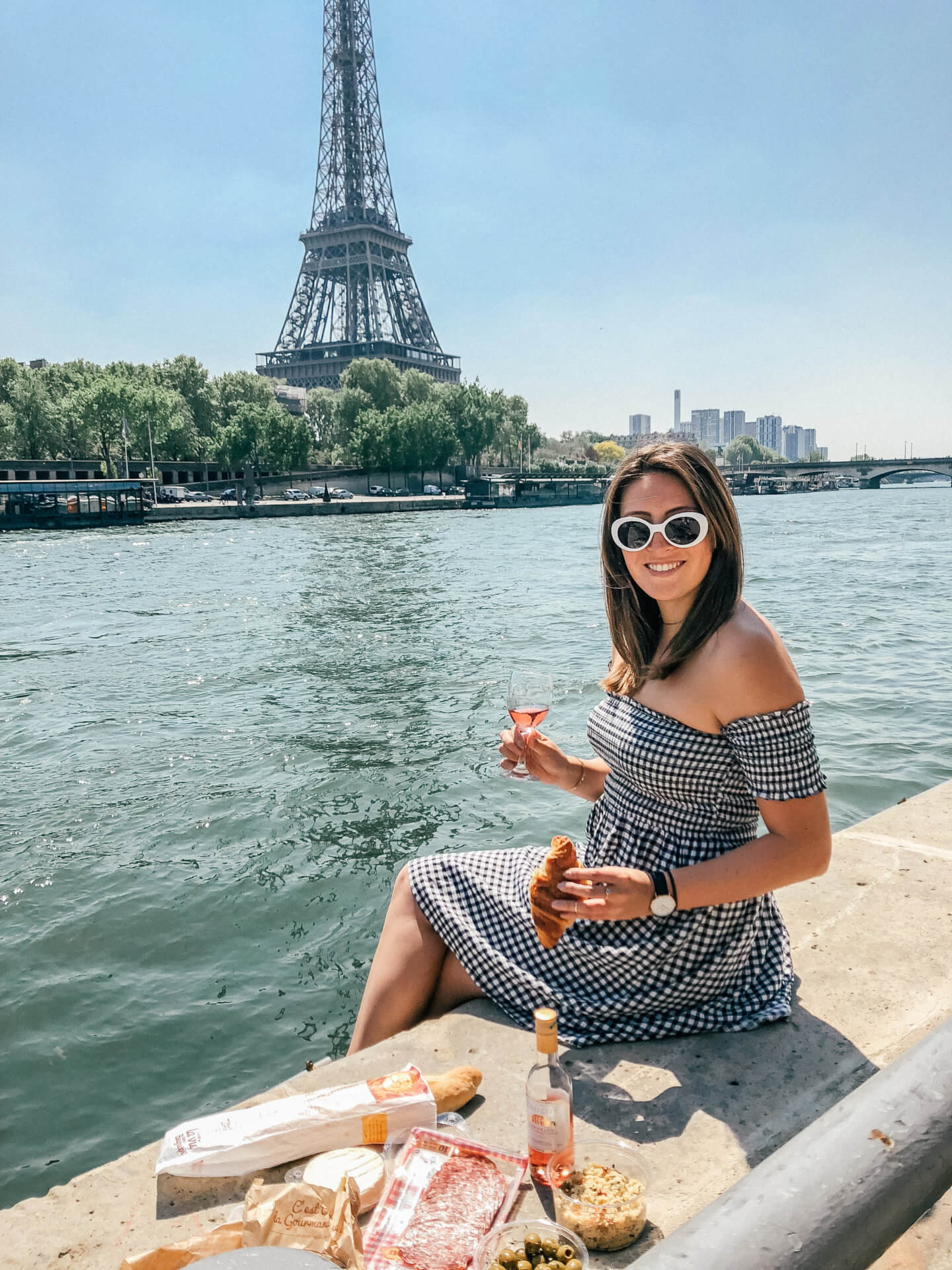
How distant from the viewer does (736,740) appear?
215 cm

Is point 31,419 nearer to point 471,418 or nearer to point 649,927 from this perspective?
point 471,418

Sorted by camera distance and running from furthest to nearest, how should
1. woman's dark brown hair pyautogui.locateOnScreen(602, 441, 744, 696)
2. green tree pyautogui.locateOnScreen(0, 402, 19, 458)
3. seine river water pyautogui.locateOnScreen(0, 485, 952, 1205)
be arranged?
green tree pyautogui.locateOnScreen(0, 402, 19, 458) < seine river water pyautogui.locateOnScreen(0, 485, 952, 1205) < woman's dark brown hair pyautogui.locateOnScreen(602, 441, 744, 696)

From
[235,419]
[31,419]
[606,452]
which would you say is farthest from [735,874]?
[606,452]

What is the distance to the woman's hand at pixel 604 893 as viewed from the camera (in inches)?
82.7

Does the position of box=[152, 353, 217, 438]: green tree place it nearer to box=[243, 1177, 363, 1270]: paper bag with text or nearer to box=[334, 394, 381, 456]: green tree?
box=[334, 394, 381, 456]: green tree

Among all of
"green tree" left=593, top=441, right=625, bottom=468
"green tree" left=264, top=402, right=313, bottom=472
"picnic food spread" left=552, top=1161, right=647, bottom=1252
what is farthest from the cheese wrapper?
"green tree" left=593, top=441, right=625, bottom=468

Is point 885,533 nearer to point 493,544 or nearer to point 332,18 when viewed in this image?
point 493,544

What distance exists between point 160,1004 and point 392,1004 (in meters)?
2.16

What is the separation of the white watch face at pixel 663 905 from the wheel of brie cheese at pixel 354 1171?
0.75m

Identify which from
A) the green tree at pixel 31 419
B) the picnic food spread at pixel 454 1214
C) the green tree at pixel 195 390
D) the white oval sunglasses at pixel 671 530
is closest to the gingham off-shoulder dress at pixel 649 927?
the white oval sunglasses at pixel 671 530

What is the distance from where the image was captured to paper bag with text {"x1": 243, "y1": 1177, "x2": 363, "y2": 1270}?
5.57 ft

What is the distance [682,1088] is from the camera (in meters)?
2.21

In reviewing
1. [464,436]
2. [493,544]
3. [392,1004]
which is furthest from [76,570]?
[464,436]

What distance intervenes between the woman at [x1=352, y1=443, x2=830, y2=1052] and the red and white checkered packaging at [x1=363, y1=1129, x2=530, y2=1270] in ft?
1.55
